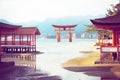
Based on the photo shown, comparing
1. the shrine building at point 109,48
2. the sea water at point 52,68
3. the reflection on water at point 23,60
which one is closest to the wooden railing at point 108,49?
the shrine building at point 109,48

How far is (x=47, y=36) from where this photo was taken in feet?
606

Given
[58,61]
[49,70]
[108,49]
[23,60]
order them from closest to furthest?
1. [49,70]
2. [108,49]
3. [58,61]
4. [23,60]

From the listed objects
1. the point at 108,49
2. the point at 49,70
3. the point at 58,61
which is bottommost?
the point at 49,70

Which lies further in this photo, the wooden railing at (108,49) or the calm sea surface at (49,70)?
the wooden railing at (108,49)

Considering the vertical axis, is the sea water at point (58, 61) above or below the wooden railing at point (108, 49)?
below

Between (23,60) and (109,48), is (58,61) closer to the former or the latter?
(23,60)

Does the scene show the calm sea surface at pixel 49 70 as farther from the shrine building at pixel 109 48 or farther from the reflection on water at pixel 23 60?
the shrine building at pixel 109 48

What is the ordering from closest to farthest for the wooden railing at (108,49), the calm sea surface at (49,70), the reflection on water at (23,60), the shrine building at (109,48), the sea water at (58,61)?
1. the calm sea surface at (49,70)
2. the sea water at (58,61)
3. the shrine building at (109,48)
4. the wooden railing at (108,49)
5. the reflection on water at (23,60)

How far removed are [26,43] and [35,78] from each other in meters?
23.6

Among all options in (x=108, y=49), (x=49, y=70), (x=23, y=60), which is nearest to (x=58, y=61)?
(x=23, y=60)

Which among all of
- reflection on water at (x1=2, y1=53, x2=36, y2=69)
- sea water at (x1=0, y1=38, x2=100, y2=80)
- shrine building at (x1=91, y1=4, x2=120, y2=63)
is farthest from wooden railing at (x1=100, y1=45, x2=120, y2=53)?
reflection on water at (x1=2, y1=53, x2=36, y2=69)

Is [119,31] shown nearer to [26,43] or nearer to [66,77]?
[66,77]

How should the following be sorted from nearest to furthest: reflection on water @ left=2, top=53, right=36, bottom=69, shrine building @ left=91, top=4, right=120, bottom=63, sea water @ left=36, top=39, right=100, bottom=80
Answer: sea water @ left=36, top=39, right=100, bottom=80, shrine building @ left=91, top=4, right=120, bottom=63, reflection on water @ left=2, top=53, right=36, bottom=69

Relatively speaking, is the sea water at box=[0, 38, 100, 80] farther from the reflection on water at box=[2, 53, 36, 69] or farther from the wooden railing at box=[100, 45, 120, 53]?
the wooden railing at box=[100, 45, 120, 53]
